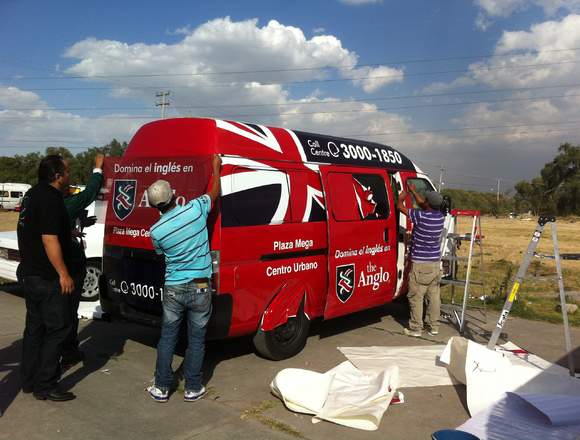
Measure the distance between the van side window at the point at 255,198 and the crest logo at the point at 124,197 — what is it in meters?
1.17

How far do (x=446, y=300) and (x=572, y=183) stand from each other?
60.7 meters

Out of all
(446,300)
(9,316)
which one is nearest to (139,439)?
(9,316)

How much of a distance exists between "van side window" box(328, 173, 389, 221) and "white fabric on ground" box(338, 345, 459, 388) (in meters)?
1.57

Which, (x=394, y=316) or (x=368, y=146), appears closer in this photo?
(x=368, y=146)

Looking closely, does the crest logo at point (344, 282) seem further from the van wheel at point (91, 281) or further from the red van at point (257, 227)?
the van wheel at point (91, 281)

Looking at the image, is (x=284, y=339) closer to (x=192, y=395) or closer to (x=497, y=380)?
(x=192, y=395)

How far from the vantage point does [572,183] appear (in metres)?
61.5

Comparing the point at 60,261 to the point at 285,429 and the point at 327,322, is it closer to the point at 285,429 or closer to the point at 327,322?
the point at 285,429

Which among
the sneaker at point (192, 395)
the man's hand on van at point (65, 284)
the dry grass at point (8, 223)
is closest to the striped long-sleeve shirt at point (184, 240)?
the man's hand on van at point (65, 284)

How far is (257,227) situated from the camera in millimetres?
5113

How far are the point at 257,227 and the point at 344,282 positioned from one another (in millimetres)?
1593

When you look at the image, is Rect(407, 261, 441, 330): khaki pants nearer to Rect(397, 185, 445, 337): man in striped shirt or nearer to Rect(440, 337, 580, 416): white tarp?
Rect(397, 185, 445, 337): man in striped shirt

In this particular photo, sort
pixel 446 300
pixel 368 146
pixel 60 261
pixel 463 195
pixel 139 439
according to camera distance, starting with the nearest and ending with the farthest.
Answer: pixel 139 439 → pixel 60 261 → pixel 368 146 → pixel 446 300 → pixel 463 195

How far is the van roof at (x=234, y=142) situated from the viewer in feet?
16.5
